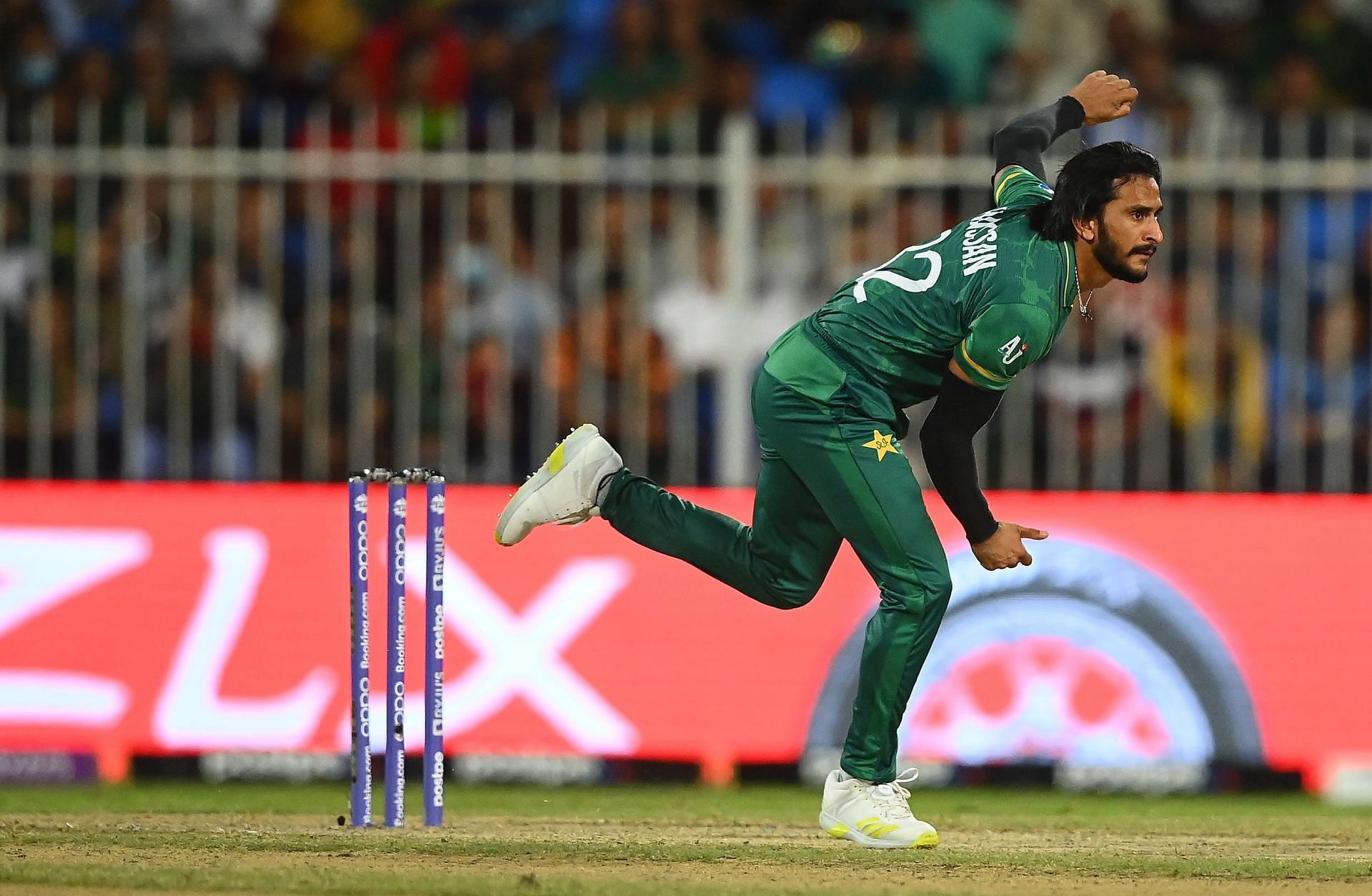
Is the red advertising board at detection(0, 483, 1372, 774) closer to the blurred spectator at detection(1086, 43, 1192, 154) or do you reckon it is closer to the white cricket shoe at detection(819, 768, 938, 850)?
the blurred spectator at detection(1086, 43, 1192, 154)

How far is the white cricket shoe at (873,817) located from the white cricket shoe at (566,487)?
1.31 m

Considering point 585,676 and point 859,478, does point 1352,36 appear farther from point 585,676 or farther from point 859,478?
point 859,478

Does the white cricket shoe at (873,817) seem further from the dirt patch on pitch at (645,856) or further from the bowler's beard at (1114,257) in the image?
the bowler's beard at (1114,257)

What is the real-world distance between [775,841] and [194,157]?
4.70 metres

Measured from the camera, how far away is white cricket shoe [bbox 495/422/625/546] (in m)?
7.69

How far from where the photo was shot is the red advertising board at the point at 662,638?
31.5 ft

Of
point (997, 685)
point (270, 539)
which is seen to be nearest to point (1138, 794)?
point (997, 685)

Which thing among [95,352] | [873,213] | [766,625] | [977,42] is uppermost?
[977,42]

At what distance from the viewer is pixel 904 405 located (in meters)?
7.26

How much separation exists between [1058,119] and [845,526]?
165 cm

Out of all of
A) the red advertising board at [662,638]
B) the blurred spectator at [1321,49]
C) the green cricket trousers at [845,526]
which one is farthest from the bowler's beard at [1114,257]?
the blurred spectator at [1321,49]

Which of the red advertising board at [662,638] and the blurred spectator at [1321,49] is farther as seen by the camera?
the blurred spectator at [1321,49]

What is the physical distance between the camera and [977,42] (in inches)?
498

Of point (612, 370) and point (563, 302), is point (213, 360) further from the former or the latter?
point (612, 370)
